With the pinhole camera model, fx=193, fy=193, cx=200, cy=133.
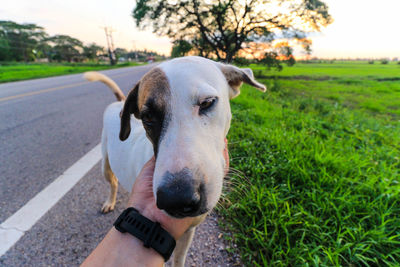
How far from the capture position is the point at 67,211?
2096 millimetres

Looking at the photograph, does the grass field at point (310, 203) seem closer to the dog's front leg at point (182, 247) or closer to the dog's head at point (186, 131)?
the dog's front leg at point (182, 247)

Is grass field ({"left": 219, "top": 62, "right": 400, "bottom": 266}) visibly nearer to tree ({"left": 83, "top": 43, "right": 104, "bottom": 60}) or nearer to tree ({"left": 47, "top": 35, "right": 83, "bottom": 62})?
tree ({"left": 47, "top": 35, "right": 83, "bottom": 62})

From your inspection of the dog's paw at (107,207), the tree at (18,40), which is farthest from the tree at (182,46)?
the tree at (18,40)

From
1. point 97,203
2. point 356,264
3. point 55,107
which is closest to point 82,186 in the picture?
point 97,203

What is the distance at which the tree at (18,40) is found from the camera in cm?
4837

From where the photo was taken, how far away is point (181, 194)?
909 millimetres

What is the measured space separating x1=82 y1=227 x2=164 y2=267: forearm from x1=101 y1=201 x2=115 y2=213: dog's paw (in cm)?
110

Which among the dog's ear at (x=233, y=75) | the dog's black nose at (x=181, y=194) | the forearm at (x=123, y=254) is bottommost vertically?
the forearm at (x=123, y=254)

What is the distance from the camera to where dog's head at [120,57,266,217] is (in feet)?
3.09

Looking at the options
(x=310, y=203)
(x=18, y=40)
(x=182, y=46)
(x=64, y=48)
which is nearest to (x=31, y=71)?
(x=182, y=46)

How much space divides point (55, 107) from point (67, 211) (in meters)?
5.60

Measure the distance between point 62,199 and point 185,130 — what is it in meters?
2.05

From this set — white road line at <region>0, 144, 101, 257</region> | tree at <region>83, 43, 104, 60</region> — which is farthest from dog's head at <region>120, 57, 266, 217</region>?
tree at <region>83, 43, 104, 60</region>

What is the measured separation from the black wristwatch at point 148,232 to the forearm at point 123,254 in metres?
0.04
